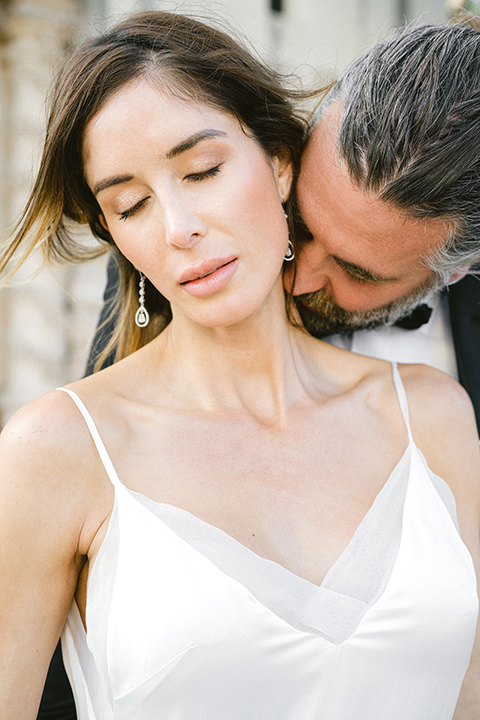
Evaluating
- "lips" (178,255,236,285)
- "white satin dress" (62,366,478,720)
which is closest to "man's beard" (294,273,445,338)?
"lips" (178,255,236,285)

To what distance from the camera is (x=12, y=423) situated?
1.59 m

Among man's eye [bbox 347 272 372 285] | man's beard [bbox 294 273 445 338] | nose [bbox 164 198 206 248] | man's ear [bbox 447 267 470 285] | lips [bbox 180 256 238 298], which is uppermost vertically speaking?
nose [bbox 164 198 206 248]

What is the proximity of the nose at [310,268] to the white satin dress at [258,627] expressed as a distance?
71cm

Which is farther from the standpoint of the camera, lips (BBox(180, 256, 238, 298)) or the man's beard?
the man's beard

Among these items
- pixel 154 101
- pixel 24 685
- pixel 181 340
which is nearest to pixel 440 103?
pixel 154 101

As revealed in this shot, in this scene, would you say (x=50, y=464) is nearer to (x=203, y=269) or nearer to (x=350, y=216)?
(x=203, y=269)

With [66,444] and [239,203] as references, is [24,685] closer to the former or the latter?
[66,444]

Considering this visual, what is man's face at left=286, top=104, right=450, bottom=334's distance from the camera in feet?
6.31

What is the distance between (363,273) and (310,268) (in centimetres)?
15

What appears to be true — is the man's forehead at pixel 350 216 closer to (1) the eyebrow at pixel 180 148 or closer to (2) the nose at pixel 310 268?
(2) the nose at pixel 310 268

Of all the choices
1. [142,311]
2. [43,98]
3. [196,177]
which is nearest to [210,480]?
[142,311]

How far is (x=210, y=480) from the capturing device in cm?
172

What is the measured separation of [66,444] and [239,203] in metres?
0.67

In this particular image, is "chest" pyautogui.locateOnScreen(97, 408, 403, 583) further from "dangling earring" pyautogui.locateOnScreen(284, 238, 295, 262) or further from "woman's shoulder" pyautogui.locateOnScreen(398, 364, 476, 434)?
"dangling earring" pyautogui.locateOnScreen(284, 238, 295, 262)
